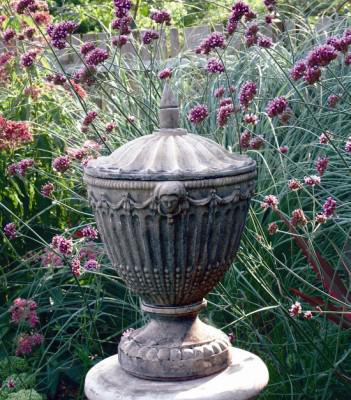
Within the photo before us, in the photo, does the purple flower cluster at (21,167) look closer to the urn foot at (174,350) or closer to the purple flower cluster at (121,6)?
the purple flower cluster at (121,6)

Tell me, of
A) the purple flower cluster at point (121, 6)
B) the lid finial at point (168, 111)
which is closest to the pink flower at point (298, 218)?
the lid finial at point (168, 111)

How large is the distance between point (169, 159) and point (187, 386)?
733 millimetres

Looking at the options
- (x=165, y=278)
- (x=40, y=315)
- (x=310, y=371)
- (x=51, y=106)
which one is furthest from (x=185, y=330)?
(x=51, y=106)

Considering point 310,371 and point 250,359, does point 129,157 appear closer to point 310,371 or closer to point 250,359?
point 250,359

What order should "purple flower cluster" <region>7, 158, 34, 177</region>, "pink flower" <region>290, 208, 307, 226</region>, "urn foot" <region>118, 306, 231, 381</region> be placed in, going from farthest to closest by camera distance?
"purple flower cluster" <region>7, 158, 34, 177</region> < "pink flower" <region>290, 208, 307, 226</region> < "urn foot" <region>118, 306, 231, 381</region>

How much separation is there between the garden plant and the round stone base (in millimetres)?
364

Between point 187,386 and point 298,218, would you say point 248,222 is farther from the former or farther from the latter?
point 187,386

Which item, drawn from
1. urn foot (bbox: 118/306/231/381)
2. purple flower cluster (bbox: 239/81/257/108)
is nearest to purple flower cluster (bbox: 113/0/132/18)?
purple flower cluster (bbox: 239/81/257/108)

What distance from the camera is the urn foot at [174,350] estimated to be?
2822 mm

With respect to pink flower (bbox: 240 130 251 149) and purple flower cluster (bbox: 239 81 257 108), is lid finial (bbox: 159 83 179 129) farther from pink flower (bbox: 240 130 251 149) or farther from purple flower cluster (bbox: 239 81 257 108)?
pink flower (bbox: 240 130 251 149)

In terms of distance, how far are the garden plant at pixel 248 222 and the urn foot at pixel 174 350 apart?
39cm

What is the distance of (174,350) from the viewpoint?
2834mm

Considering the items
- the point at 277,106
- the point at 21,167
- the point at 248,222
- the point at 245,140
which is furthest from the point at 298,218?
the point at 21,167

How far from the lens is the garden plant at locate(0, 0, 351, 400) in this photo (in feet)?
11.8
